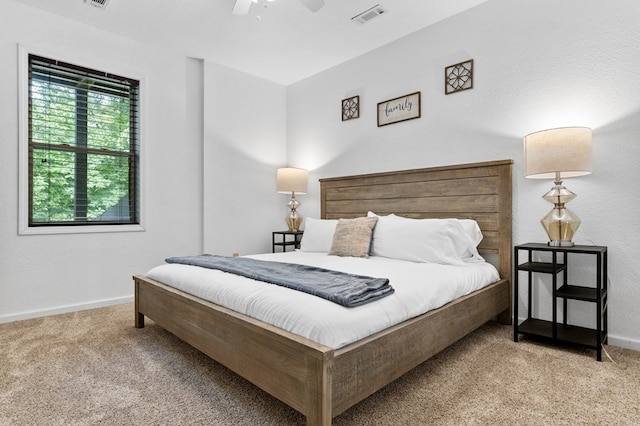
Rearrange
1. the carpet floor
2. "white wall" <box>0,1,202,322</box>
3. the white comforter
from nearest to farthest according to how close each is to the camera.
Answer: the white comforter
the carpet floor
"white wall" <box>0,1,202,322</box>

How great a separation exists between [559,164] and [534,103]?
0.71m

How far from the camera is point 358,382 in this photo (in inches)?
56.6

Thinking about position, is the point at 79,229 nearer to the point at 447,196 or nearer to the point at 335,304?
the point at 335,304

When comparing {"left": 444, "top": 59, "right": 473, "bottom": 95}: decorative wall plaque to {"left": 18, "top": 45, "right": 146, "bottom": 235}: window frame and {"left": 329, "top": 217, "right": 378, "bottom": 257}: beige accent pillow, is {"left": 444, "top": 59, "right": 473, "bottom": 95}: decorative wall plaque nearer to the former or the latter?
{"left": 329, "top": 217, "right": 378, "bottom": 257}: beige accent pillow

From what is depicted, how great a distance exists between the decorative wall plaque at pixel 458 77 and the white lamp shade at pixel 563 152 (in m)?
0.95

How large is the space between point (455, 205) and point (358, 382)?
2090 mm

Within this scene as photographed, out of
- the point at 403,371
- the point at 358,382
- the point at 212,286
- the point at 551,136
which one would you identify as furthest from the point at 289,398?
the point at 551,136

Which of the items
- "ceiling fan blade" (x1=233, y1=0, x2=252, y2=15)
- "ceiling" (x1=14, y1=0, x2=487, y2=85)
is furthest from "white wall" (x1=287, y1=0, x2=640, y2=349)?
"ceiling fan blade" (x1=233, y1=0, x2=252, y2=15)

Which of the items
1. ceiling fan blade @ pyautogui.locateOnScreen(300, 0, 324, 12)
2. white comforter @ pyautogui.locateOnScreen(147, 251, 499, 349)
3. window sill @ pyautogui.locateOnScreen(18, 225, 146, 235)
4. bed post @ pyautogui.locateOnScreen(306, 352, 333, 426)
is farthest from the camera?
window sill @ pyautogui.locateOnScreen(18, 225, 146, 235)

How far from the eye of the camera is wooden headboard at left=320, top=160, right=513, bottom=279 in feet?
9.31

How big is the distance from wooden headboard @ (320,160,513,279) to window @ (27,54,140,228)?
2.30 m

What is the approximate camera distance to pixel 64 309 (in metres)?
3.18

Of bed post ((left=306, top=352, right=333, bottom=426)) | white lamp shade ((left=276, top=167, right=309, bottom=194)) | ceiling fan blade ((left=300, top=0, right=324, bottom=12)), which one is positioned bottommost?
bed post ((left=306, top=352, right=333, bottom=426))

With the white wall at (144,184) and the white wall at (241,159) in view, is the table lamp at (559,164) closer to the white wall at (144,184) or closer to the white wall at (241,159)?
the white wall at (241,159)
